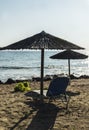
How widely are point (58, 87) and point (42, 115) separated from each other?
1.13 m

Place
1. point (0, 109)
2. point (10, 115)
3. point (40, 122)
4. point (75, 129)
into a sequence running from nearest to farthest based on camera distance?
point (75, 129)
point (40, 122)
point (10, 115)
point (0, 109)

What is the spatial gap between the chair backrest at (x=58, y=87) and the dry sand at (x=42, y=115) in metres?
0.44

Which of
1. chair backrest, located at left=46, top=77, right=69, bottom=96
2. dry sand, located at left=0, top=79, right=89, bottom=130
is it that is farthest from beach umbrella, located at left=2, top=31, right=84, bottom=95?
dry sand, located at left=0, top=79, right=89, bottom=130

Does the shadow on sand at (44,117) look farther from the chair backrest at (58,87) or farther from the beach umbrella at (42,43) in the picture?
the beach umbrella at (42,43)

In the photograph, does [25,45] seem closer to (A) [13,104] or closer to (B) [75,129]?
(A) [13,104]

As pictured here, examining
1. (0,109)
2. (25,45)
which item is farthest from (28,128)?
(25,45)

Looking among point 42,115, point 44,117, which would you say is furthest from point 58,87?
point 44,117

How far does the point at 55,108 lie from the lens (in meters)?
9.08

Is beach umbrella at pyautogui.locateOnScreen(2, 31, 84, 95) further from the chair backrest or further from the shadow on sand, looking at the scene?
the shadow on sand

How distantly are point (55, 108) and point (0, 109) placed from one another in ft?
4.88

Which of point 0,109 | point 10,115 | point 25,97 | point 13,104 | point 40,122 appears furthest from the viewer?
point 25,97

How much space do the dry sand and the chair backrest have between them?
1.44 feet

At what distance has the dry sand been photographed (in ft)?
23.9

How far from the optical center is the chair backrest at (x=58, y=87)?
905 cm
